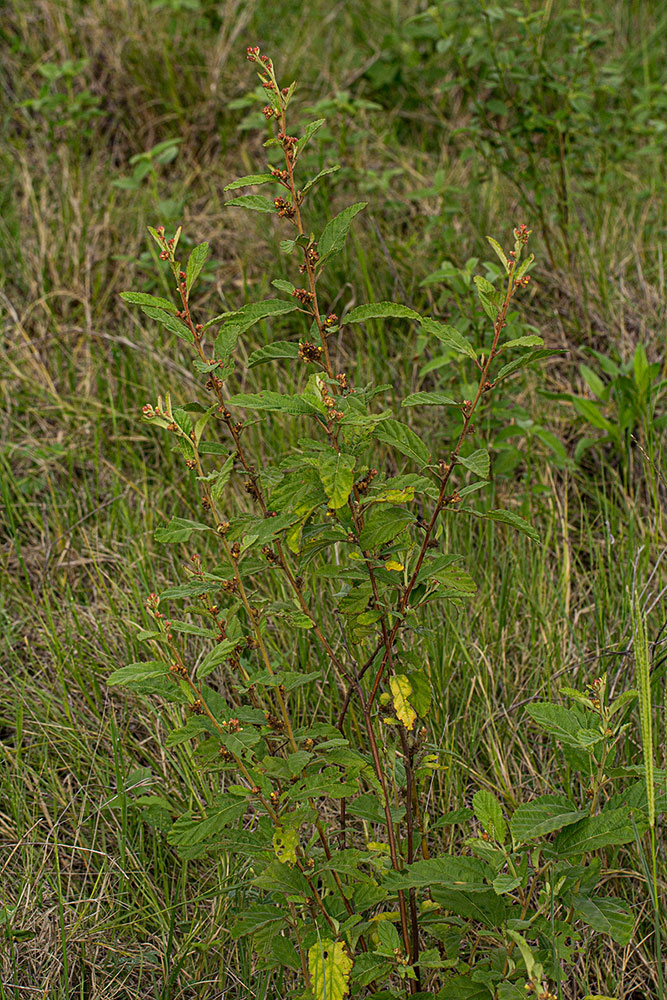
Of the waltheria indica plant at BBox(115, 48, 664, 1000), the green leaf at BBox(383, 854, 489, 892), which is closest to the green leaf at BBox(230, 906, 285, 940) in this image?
the waltheria indica plant at BBox(115, 48, 664, 1000)

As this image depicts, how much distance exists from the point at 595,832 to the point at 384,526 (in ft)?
1.60

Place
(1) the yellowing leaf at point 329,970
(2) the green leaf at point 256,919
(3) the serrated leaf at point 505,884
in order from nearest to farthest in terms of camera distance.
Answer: (3) the serrated leaf at point 505,884, (1) the yellowing leaf at point 329,970, (2) the green leaf at point 256,919

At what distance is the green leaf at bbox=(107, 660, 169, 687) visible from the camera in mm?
1279

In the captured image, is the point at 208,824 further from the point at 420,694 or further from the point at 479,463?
the point at 479,463

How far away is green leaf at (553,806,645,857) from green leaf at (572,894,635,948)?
0.06 metres

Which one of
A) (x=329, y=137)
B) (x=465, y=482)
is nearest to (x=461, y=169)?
(x=329, y=137)

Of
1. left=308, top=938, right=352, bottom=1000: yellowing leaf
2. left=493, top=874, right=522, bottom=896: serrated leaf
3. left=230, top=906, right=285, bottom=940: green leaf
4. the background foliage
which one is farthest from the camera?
the background foliage

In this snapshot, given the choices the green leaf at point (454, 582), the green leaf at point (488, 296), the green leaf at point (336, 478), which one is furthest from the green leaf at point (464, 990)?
the green leaf at point (488, 296)

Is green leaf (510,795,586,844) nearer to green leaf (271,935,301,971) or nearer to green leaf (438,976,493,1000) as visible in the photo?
green leaf (438,976,493,1000)

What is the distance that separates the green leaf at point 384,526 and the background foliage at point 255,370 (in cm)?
65

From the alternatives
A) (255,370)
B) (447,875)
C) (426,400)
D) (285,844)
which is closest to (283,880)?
(285,844)

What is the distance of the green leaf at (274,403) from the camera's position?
122cm

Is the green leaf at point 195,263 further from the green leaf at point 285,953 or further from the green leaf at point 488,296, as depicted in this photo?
the green leaf at point 285,953

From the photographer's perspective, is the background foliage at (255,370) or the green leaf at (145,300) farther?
the background foliage at (255,370)
